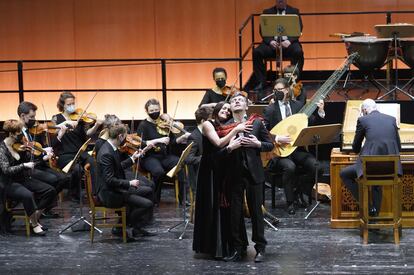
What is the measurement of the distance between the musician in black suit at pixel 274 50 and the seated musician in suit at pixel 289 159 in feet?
5.55

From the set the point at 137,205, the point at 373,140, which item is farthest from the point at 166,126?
the point at 373,140

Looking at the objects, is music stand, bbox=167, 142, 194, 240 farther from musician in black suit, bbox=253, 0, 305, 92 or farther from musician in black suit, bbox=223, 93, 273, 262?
musician in black suit, bbox=253, 0, 305, 92

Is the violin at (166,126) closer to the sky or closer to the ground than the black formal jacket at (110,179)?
closer to the sky

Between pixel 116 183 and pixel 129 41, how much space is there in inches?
234

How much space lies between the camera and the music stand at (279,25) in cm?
1073

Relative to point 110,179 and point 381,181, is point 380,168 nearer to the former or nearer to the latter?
point 381,181

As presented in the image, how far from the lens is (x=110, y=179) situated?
8.27 metres

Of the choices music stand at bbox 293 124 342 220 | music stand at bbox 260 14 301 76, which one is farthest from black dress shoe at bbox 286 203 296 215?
music stand at bbox 260 14 301 76

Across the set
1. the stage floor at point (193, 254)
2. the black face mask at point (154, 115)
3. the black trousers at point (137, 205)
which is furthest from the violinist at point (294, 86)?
the black trousers at point (137, 205)

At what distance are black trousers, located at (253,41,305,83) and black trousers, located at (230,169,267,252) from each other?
160 inches

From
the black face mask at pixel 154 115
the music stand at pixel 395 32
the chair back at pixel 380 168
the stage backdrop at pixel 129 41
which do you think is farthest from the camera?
the stage backdrop at pixel 129 41

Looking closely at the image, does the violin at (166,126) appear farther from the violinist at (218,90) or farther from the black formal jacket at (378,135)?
the black formal jacket at (378,135)

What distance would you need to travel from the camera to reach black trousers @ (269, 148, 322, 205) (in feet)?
30.9

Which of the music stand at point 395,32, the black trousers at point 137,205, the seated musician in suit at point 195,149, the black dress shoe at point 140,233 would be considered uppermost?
the music stand at point 395,32
